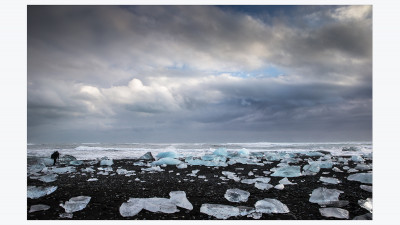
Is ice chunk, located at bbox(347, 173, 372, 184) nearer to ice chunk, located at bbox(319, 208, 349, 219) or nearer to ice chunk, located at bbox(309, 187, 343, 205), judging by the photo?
ice chunk, located at bbox(309, 187, 343, 205)

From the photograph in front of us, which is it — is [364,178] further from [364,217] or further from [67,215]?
[67,215]

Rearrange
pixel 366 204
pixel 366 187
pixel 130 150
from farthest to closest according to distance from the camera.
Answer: pixel 130 150
pixel 366 187
pixel 366 204

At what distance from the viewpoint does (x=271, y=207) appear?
218cm

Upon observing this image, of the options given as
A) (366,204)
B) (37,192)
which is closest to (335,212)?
(366,204)

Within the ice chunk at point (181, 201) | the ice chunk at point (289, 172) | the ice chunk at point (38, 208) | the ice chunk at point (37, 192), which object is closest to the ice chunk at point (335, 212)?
the ice chunk at point (181, 201)

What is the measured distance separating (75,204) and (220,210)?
A: 4.72ft

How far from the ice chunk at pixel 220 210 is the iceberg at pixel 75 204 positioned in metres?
1.19

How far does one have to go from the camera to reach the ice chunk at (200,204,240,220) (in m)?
2.03

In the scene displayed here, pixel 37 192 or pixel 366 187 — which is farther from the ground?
pixel 37 192

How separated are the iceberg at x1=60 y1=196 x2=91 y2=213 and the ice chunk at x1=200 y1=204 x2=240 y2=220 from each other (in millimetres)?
1186

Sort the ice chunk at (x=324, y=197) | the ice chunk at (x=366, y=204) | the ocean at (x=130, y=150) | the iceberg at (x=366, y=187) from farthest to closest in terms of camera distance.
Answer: the ocean at (x=130, y=150), the iceberg at (x=366, y=187), the ice chunk at (x=324, y=197), the ice chunk at (x=366, y=204)

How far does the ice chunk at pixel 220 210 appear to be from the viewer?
6.66 feet

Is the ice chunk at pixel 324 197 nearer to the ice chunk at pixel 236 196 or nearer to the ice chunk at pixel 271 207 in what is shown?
the ice chunk at pixel 271 207
